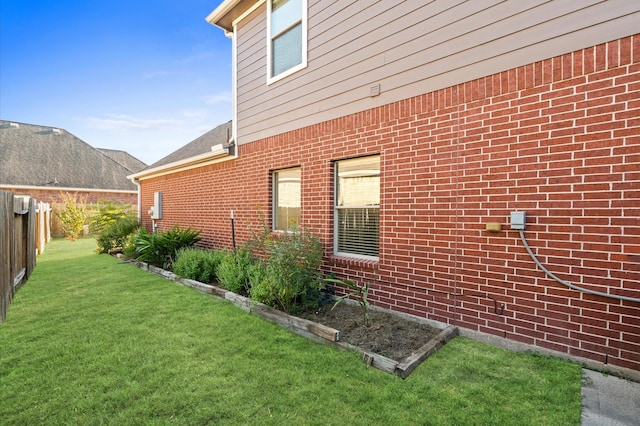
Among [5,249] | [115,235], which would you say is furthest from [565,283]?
[115,235]

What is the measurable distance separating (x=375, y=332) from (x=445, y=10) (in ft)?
12.7

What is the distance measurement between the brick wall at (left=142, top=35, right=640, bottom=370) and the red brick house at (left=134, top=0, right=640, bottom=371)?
12 mm

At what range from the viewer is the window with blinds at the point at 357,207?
4.64 metres

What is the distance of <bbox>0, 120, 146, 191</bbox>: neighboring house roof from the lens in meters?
19.5

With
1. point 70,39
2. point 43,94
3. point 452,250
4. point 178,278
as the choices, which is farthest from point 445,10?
point 43,94

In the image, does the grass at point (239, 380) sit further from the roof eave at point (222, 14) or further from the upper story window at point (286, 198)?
the roof eave at point (222, 14)

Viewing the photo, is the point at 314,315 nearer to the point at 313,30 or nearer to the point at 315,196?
the point at 315,196

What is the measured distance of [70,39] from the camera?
35.3 feet

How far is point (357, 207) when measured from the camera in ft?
15.9

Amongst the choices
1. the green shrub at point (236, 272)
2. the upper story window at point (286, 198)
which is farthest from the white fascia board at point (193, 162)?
the green shrub at point (236, 272)

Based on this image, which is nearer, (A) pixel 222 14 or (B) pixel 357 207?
(B) pixel 357 207

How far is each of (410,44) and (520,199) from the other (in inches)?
93.8

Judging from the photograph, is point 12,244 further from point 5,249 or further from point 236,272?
point 236,272

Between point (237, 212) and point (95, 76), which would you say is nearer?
point (237, 212)
